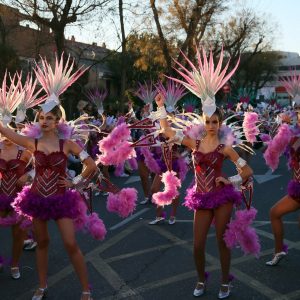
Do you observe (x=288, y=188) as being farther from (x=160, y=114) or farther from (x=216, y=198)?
(x=160, y=114)

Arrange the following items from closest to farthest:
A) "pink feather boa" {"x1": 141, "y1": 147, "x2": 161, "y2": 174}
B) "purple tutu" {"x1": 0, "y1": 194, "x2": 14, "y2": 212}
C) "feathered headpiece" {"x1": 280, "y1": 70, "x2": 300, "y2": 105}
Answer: "purple tutu" {"x1": 0, "y1": 194, "x2": 14, "y2": 212}, "feathered headpiece" {"x1": 280, "y1": 70, "x2": 300, "y2": 105}, "pink feather boa" {"x1": 141, "y1": 147, "x2": 161, "y2": 174}

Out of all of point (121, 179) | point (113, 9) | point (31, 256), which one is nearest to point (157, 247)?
point (31, 256)

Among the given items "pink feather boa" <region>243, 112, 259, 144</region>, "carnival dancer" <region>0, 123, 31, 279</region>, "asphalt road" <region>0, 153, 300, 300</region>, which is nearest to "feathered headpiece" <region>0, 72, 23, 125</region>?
"carnival dancer" <region>0, 123, 31, 279</region>

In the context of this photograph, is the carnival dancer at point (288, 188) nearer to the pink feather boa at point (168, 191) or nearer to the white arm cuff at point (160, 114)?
the pink feather boa at point (168, 191)

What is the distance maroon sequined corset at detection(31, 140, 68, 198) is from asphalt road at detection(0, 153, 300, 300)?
1.05m

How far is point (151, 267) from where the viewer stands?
5.46 m

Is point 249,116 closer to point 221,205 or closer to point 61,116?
point 221,205

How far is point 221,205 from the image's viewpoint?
4398mm

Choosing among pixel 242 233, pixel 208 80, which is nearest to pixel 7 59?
pixel 208 80

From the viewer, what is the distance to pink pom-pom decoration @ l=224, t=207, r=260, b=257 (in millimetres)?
4359

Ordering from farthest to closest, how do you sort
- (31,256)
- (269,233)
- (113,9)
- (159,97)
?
1. (113,9)
2. (269,233)
3. (31,256)
4. (159,97)

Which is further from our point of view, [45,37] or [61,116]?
[45,37]

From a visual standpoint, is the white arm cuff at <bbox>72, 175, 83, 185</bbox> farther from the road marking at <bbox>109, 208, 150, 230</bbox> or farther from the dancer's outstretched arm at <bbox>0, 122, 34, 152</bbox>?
the road marking at <bbox>109, 208, 150, 230</bbox>

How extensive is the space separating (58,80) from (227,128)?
65.9 inches
